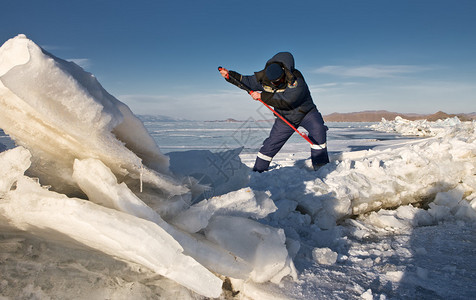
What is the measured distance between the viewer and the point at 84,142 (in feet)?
3.43

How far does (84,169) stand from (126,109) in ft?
0.87

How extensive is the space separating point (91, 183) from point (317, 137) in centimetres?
323

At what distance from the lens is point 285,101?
3836 millimetres

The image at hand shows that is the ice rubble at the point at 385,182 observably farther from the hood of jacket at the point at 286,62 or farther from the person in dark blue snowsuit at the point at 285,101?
the hood of jacket at the point at 286,62

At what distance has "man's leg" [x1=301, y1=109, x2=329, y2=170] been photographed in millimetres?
3920

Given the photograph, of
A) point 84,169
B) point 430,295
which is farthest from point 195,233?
point 430,295

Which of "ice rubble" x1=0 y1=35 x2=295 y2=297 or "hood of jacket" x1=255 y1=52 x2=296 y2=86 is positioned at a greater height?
"hood of jacket" x1=255 y1=52 x2=296 y2=86

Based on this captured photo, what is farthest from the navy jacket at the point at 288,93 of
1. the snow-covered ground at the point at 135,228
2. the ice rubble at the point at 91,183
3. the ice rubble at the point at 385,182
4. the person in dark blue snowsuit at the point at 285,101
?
the ice rubble at the point at 91,183

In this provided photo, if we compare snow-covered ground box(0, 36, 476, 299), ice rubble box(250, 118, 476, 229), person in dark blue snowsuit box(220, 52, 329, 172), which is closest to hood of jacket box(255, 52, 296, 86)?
person in dark blue snowsuit box(220, 52, 329, 172)

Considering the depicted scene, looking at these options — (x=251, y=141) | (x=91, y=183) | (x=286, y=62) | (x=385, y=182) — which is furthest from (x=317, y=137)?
(x=251, y=141)

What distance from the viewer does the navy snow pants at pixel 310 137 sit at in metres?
3.93

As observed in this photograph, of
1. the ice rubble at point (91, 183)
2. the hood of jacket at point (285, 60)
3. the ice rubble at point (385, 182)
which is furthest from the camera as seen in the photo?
the hood of jacket at point (285, 60)

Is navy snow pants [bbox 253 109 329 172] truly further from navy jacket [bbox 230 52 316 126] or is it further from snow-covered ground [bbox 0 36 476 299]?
snow-covered ground [bbox 0 36 476 299]

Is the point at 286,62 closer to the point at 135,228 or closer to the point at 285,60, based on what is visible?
the point at 285,60
